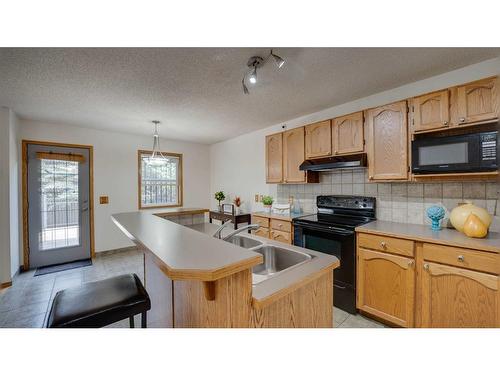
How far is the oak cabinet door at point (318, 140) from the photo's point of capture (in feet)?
8.28

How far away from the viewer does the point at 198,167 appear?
500 centimetres

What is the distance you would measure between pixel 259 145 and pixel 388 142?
2.18m

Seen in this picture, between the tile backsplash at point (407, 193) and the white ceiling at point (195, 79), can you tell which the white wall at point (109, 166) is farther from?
the tile backsplash at point (407, 193)

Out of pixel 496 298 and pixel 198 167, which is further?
pixel 198 167

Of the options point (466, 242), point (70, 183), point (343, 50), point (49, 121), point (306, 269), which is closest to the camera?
point (306, 269)

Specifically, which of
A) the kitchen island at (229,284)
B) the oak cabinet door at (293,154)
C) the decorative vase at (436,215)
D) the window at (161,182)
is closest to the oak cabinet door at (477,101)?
the decorative vase at (436,215)

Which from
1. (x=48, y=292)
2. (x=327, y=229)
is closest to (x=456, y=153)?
(x=327, y=229)

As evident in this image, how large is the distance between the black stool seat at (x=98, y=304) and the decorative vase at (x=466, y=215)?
2311 millimetres

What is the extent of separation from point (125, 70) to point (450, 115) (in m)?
2.70

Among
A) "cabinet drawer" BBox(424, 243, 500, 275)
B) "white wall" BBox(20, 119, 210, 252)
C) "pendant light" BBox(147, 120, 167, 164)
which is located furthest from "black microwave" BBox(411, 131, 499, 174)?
"white wall" BBox(20, 119, 210, 252)

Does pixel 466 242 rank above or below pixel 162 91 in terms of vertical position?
below

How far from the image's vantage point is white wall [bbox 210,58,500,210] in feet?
6.13
